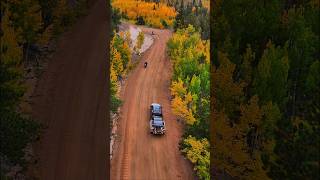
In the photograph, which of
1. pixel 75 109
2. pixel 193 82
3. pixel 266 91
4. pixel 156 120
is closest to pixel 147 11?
pixel 193 82

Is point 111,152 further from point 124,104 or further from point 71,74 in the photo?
point 71,74

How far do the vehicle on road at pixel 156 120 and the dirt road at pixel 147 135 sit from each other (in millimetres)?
699

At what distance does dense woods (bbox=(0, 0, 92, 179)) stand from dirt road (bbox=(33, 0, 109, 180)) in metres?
3.35

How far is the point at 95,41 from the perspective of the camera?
281ft

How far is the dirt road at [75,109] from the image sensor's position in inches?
2514

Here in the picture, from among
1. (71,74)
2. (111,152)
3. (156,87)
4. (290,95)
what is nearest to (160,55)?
(156,87)

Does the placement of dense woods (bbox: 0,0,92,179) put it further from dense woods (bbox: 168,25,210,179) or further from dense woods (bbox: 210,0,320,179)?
dense woods (bbox: 210,0,320,179)

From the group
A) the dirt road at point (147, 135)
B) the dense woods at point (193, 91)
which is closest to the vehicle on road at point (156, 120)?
the dirt road at point (147, 135)

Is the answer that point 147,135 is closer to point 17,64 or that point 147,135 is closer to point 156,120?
point 156,120

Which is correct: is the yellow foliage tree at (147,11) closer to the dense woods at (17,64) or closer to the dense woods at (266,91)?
the dense woods at (17,64)

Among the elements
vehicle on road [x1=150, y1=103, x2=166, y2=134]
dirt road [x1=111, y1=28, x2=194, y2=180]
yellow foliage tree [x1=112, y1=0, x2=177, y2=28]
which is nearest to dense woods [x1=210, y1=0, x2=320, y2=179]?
dirt road [x1=111, y1=28, x2=194, y2=180]

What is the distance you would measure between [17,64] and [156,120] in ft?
64.6

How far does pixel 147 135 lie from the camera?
224 ft

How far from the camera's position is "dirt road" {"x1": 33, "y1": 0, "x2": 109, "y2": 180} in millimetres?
63844
